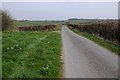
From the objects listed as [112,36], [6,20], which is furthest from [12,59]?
[6,20]

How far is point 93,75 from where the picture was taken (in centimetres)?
1085

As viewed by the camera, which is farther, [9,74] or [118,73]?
[118,73]

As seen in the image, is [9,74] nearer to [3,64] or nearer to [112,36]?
[3,64]

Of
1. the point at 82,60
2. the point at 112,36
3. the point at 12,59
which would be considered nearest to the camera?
the point at 12,59

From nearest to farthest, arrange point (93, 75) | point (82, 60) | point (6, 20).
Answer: point (93, 75) < point (82, 60) < point (6, 20)

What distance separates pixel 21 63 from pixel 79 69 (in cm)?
251

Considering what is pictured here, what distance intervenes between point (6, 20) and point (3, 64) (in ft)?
169

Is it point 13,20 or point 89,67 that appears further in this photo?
point 13,20

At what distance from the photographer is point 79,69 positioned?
40.3ft

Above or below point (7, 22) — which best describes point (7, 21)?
above

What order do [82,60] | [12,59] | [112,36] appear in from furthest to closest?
[112,36]
[82,60]
[12,59]

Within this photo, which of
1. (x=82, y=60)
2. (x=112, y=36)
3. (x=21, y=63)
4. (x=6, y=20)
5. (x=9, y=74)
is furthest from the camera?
(x=6, y=20)

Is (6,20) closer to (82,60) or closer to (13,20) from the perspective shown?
(13,20)

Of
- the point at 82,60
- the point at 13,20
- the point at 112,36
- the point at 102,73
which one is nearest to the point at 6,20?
the point at 13,20
